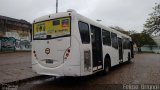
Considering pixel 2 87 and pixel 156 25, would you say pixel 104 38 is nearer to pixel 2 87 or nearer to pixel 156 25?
pixel 2 87

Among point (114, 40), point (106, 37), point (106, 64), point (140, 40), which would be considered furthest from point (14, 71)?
point (140, 40)

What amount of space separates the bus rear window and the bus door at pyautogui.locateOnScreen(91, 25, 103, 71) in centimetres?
178

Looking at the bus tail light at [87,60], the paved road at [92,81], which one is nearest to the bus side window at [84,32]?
the bus tail light at [87,60]

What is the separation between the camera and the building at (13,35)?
37.2 meters

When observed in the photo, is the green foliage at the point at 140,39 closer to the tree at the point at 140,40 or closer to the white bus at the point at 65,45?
the tree at the point at 140,40

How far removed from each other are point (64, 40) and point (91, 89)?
7.26 ft

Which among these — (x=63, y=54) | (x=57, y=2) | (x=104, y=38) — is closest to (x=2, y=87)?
(x=63, y=54)

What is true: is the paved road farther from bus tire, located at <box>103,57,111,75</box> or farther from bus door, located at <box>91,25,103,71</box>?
bus door, located at <box>91,25,103,71</box>

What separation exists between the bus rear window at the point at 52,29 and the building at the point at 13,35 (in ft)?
97.9

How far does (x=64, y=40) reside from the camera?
8.16 m

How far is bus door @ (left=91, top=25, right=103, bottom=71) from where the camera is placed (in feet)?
31.3

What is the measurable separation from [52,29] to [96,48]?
2563 millimetres

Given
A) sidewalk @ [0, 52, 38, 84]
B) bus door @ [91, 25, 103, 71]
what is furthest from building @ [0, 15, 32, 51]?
bus door @ [91, 25, 103, 71]

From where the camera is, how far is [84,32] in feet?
28.5
